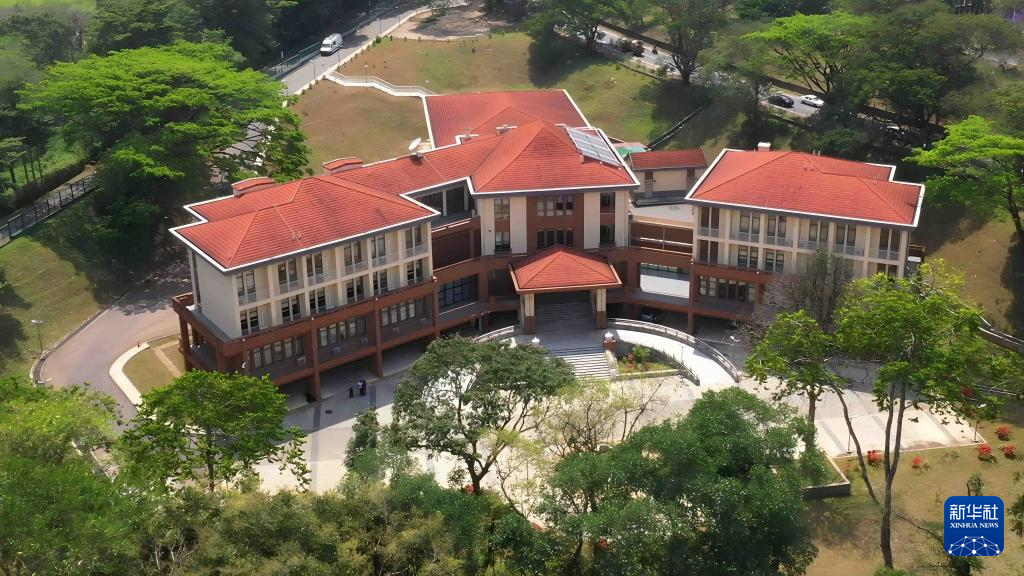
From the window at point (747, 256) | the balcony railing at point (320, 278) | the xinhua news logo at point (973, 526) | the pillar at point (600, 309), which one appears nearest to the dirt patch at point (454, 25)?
the pillar at point (600, 309)

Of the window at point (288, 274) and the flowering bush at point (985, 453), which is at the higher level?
the window at point (288, 274)

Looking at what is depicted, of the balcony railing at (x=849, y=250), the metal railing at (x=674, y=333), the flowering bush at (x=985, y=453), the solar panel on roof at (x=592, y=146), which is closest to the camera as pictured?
the flowering bush at (x=985, y=453)

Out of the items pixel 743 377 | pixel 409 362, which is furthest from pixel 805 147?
pixel 409 362

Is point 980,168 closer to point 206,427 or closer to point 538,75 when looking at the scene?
point 538,75

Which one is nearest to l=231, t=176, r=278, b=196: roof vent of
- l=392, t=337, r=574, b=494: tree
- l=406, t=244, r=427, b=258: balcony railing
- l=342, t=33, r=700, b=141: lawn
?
l=406, t=244, r=427, b=258: balcony railing

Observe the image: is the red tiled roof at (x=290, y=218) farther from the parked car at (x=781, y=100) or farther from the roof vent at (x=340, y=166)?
the parked car at (x=781, y=100)

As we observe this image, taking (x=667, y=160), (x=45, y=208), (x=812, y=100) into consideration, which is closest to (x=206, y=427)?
(x=45, y=208)

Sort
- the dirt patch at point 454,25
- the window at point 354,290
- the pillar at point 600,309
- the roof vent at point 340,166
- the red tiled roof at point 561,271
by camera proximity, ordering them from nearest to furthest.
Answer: the window at point 354,290, the red tiled roof at point 561,271, the pillar at point 600,309, the roof vent at point 340,166, the dirt patch at point 454,25
